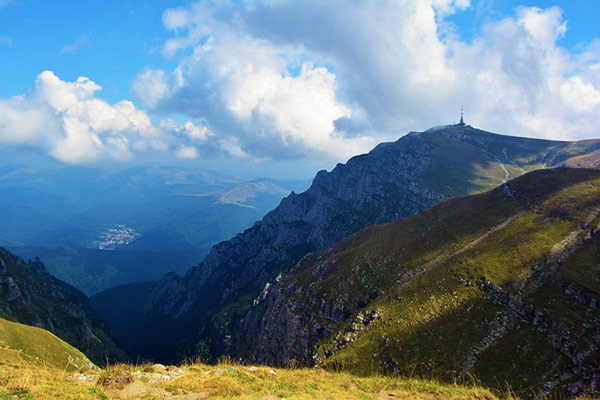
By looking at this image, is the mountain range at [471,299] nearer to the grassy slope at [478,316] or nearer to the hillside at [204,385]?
the grassy slope at [478,316]

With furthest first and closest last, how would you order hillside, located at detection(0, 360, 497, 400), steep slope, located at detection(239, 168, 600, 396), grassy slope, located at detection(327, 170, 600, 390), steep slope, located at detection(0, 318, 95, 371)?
steep slope, located at detection(0, 318, 95, 371), steep slope, located at detection(239, 168, 600, 396), grassy slope, located at detection(327, 170, 600, 390), hillside, located at detection(0, 360, 497, 400)

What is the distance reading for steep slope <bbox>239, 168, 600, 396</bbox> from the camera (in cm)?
5109

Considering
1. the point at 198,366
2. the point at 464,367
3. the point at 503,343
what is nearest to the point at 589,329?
the point at 503,343

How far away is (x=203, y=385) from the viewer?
27.6 metres

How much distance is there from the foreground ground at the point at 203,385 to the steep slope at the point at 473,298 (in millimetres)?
23184

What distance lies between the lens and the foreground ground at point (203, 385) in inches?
936

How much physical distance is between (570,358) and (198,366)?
54798mm

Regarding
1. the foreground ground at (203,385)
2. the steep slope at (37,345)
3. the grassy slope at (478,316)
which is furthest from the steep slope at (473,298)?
the steep slope at (37,345)

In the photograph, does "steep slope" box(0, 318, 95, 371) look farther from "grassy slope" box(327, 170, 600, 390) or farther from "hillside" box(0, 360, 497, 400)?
"grassy slope" box(327, 170, 600, 390)

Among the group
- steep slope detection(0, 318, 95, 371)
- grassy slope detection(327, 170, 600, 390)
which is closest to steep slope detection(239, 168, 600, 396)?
grassy slope detection(327, 170, 600, 390)

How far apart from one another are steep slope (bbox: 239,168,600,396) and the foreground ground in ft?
76.1

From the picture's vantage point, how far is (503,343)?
180ft

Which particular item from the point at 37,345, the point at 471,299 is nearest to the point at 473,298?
the point at 471,299

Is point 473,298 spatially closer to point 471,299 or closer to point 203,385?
point 471,299
